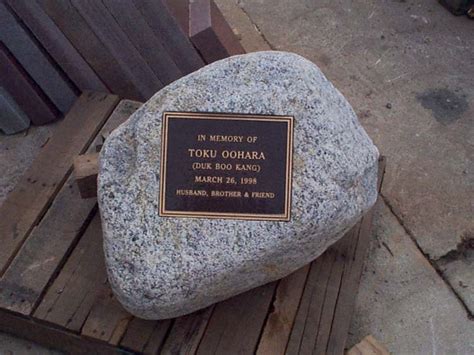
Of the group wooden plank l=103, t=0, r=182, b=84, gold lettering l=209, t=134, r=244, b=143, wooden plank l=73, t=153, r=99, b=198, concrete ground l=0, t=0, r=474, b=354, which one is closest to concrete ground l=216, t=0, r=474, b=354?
concrete ground l=0, t=0, r=474, b=354

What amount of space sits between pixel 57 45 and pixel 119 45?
308 millimetres

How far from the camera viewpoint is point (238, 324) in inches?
104

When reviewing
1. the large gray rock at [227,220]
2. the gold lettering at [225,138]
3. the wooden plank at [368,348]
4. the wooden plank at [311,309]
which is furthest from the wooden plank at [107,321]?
the wooden plank at [368,348]

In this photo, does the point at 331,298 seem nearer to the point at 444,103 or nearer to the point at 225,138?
the point at 225,138

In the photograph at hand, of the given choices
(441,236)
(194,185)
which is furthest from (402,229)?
(194,185)

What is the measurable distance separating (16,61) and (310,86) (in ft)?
5.32

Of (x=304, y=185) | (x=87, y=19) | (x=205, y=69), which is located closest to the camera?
(x=304, y=185)

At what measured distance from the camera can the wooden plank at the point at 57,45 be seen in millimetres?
3068

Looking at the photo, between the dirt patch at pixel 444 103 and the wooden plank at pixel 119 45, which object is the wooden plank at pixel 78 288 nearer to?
the wooden plank at pixel 119 45

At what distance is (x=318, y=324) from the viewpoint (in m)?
2.71

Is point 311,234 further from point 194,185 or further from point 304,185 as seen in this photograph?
point 194,185

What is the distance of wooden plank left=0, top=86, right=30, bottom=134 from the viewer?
3.30 m

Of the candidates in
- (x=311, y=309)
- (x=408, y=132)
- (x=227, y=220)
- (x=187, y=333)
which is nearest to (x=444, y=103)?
(x=408, y=132)

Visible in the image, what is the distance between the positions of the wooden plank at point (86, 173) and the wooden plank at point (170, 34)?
85 centimetres
